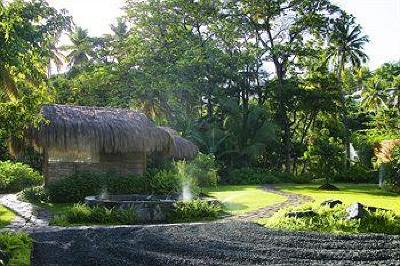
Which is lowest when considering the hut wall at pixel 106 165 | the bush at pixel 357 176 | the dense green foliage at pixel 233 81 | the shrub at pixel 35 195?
the shrub at pixel 35 195

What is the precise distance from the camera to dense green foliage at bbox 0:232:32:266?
→ 645 centimetres

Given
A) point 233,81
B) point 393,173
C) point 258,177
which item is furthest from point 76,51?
point 393,173

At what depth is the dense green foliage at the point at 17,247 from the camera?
6.45 meters

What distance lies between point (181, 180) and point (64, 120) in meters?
4.14

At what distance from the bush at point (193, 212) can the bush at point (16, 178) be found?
918cm

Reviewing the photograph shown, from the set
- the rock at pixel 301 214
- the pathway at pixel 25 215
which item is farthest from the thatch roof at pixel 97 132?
the rock at pixel 301 214

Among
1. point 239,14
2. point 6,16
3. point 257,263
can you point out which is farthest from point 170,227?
point 239,14

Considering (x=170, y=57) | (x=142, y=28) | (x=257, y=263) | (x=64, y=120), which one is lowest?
(x=257, y=263)

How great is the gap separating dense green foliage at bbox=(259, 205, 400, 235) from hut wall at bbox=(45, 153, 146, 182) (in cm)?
771

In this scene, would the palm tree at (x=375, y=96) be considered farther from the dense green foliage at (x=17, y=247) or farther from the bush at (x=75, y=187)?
the dense green foliage at (x=17, y=247)

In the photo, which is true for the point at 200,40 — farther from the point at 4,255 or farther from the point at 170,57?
the point at 4,255

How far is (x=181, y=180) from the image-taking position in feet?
53.4

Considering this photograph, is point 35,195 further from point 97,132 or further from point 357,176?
point 357,176

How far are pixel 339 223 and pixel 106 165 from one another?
9.44 metres
